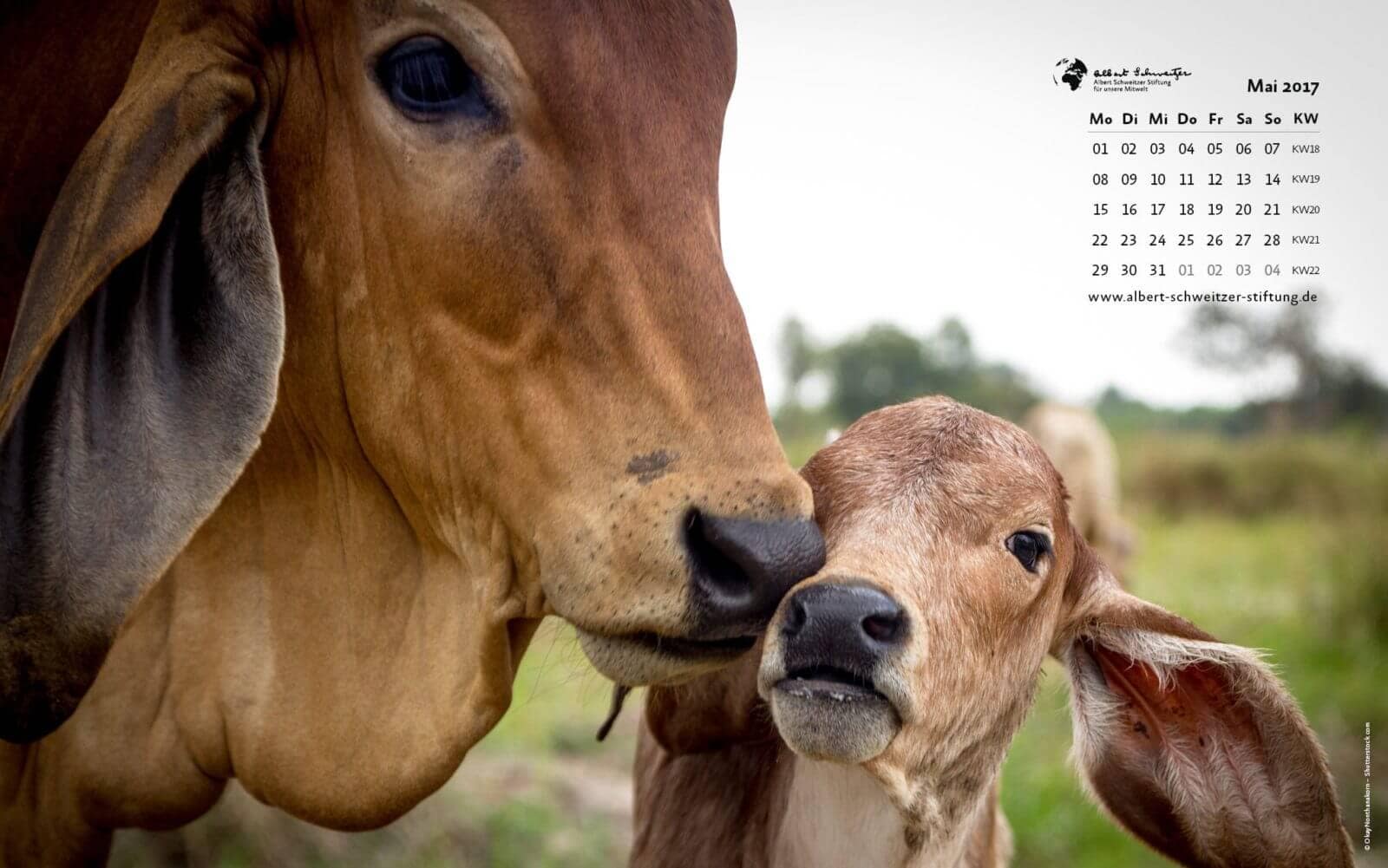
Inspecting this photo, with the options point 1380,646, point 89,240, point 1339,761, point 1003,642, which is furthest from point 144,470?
point 1380,646

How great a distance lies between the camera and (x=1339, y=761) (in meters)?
6.06

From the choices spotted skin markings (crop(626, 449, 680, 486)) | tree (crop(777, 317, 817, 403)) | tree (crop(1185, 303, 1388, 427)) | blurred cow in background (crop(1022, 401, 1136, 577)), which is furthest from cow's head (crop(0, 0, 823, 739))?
blurred cow in background (crop(1022, 401, 1136, 577))

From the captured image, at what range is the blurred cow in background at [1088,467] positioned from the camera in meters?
9.59

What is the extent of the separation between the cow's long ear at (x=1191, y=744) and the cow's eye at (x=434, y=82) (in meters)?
1.77

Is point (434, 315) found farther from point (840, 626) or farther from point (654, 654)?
point (840, 626)

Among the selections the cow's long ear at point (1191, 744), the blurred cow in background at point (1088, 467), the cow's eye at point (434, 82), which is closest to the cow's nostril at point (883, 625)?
the cow's long ear at point (1191, 744)

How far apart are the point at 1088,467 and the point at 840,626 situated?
8.88 m

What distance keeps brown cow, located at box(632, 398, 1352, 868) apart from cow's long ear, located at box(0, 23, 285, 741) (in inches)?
42.1

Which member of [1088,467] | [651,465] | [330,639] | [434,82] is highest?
[434,82]

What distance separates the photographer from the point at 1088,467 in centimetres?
1048

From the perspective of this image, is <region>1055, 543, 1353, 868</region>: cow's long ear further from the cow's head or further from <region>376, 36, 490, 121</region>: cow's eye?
<region>376, 36, 490, 121</region>: cow's eye

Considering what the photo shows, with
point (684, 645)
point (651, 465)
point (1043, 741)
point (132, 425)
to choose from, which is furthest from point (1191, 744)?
point (1043, 741)

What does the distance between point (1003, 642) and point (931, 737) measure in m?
0.32

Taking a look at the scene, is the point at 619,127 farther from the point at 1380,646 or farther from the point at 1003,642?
the point at 1380,646
